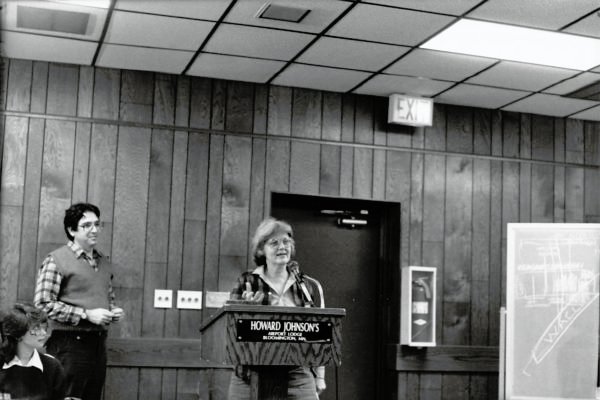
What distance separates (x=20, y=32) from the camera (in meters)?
5.25

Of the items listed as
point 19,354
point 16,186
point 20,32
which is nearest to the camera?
point 19,354

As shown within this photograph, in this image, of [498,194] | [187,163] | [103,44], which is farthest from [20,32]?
[498,194]

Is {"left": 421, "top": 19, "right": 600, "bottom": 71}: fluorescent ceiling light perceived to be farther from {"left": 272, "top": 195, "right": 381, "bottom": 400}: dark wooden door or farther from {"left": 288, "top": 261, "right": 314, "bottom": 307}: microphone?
{"left": 288, "top": 261, "right": 314, "bottom": 307}: microphone

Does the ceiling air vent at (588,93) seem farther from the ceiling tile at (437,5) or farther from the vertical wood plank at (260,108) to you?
the vertical wood plank at (260,108)

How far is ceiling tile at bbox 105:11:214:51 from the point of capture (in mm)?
5031

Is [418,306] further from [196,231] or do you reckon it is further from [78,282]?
[78,282]

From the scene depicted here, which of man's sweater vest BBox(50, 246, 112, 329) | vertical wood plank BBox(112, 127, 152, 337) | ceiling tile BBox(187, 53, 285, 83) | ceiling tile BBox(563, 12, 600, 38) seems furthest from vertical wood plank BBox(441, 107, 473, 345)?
man's sweater vest BBox(50, 246, 112, 329)

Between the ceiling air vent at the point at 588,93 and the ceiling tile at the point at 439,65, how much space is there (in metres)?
0.93

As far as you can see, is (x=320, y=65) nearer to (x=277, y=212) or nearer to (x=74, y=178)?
(x=277, y=212)

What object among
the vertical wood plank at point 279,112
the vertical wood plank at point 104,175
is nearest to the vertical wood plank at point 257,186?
the vertical wood plank at point 279,112

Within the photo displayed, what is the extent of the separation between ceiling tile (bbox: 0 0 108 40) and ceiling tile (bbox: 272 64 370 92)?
4.54ft

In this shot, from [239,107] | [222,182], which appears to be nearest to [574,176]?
[239,107]

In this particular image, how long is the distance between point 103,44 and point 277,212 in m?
1.84

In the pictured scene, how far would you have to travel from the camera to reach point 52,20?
200 inches
